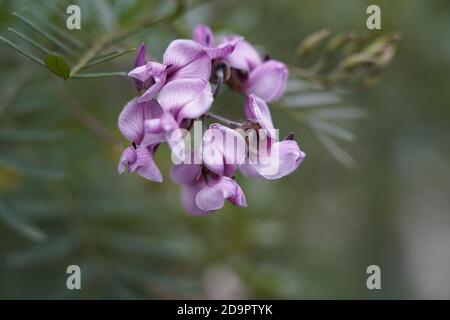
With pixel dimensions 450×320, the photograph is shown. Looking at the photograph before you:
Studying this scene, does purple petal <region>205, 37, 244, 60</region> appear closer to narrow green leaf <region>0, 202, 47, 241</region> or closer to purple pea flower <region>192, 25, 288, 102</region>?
purple pea flower <region>192, 25, 288, 102</region>

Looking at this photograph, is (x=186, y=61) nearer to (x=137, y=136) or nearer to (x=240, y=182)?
(x=137, y=136)

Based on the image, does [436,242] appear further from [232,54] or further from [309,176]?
[232,54]

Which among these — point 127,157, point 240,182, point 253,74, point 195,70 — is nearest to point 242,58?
point 253,74

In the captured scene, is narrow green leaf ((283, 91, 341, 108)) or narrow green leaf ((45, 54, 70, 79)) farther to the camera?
narrow green leaf ((283, 91, 341, 108))

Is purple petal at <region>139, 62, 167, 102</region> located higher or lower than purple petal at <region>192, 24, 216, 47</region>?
lower

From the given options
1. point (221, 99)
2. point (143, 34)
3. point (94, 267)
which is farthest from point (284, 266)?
point (143, 34)

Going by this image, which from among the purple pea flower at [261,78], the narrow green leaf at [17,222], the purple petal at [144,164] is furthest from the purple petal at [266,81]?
the narrow green leaf at [17,222]

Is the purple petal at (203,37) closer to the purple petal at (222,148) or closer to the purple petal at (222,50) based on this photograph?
the purple petal at (222,50)

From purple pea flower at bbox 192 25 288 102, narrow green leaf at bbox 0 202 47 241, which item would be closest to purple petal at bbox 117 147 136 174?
purple pea flower at bbox 192 25 288 102
